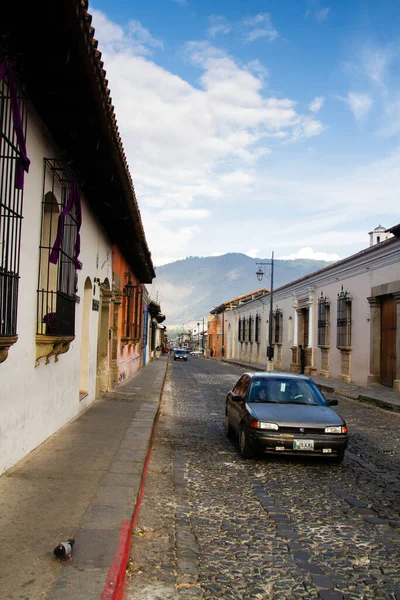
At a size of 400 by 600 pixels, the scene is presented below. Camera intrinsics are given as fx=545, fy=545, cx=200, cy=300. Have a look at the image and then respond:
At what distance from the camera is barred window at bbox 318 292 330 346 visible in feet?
89.8

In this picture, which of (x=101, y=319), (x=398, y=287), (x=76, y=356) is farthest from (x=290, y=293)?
(x=76, y=356)

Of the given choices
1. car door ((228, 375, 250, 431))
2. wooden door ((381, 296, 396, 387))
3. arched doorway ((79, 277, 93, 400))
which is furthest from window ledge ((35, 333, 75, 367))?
wooden door ((381, 296, 396, 387))

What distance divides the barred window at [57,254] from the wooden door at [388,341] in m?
15.1

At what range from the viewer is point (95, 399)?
13039 millimetres

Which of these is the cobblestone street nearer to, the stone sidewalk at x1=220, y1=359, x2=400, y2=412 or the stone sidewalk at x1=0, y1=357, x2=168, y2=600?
the stone sidewalk at x1=0, y1=357, x2=168, y2=600

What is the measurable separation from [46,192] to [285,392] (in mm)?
4688

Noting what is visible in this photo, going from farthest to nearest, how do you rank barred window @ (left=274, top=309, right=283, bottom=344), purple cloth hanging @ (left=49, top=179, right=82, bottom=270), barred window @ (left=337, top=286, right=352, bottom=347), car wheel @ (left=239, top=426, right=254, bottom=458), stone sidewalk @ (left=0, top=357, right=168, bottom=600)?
barred window @ (left=274, top=309, right=283, bottom=344) → barred window @ (left=337, top=286, right=352, bottom=347) → car wheel @ (left=239, top=426, right=254, bottom=458) → purple cloth hanging @ (left=49, top=179, right=82, bottom=270) → stone sidewalk @ (left=0, top=357, right=168, bottom=600)

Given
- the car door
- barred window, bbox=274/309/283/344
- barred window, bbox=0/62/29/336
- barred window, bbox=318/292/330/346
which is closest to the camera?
barred window, bbox=0/62/29/336

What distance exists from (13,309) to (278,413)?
421 centimetres

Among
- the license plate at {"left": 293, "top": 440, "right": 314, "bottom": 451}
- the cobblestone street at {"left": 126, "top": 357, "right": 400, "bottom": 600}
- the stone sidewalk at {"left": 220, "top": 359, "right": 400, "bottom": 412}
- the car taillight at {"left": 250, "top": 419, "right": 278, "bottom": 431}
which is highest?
the car taillight at {"left": 250, "top": 419, "right": 278, "bottom": 431}

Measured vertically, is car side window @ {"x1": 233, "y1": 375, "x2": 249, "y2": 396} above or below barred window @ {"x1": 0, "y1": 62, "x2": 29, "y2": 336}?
below

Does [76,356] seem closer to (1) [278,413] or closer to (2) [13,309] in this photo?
(1) [278,413]

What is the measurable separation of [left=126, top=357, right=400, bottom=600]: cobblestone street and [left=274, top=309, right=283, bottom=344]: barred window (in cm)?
3004

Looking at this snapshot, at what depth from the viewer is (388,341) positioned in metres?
20.9
